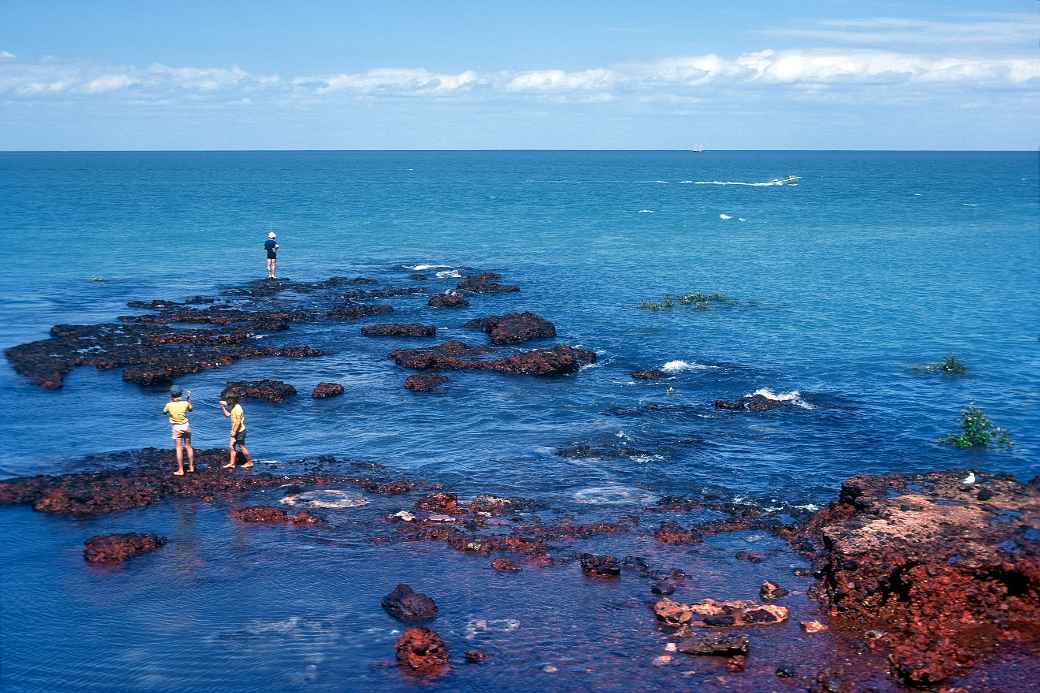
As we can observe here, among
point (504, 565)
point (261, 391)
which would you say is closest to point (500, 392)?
point (261, 391)

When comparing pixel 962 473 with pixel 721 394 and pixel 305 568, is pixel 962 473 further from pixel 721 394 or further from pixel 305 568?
pixel 305 568

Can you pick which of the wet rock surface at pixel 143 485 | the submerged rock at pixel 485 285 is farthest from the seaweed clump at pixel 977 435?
the submerged rock at pixel 485 285

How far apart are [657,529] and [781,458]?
23.5 ft

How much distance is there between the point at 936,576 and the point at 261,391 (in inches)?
905

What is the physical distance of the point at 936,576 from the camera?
18.3 m

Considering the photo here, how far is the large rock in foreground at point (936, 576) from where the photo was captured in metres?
17.0

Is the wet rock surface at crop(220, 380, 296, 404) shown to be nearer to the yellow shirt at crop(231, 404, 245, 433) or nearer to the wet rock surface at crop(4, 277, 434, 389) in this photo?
A: the wet rock surface at crop(4, 277, 434, 389)

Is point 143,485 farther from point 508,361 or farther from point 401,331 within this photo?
point 401,331

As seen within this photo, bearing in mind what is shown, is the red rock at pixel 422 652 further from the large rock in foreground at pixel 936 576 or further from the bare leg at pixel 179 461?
the bare leg at pixel 179 461

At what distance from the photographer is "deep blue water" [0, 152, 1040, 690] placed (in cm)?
1802

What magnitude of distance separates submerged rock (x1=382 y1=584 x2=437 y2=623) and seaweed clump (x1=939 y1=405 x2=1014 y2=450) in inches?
754

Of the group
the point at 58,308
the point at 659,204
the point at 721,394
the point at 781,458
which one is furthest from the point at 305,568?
the point at 659,204

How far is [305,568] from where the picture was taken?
19.8 meters

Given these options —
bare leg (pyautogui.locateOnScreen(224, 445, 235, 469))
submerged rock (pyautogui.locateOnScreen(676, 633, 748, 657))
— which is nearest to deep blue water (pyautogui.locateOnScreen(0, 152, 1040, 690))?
bare leg (pyautogui.locateOnScreen(224, 445, 235, 469))
